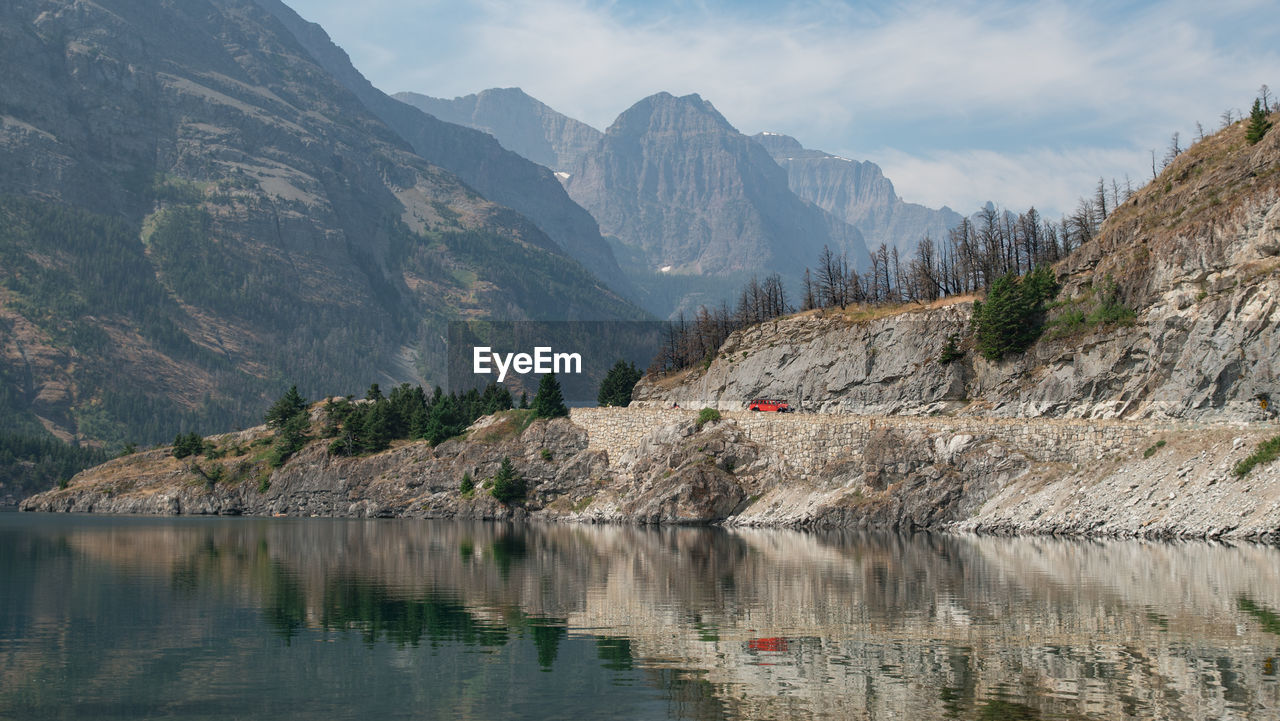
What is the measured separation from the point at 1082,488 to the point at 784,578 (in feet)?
127

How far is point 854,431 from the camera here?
343ft

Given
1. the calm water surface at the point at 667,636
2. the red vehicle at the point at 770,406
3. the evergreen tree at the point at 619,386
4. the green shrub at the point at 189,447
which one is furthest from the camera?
the green shrub at the point at 189,447

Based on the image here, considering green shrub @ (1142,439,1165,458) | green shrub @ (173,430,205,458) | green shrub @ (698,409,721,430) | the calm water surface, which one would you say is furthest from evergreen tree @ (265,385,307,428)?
green shrub @ (1142,439,1165,458)

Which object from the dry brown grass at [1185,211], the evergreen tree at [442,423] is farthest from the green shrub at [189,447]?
the dry brown grass at [1185,211]

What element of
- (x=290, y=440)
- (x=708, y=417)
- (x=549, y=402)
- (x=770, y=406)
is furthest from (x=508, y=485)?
(x=290, y=440)

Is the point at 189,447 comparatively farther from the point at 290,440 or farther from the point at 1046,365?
the point at 1046,365

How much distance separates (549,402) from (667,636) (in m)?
106

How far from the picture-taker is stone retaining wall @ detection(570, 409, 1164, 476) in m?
88.0

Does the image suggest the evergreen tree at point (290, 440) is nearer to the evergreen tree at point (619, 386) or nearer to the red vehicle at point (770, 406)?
the evergreen tree at point (619, 386)

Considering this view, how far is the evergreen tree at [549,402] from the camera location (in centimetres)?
14450

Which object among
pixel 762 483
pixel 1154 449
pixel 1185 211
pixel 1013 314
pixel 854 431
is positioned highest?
pixel 1185 211

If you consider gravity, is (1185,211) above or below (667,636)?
above

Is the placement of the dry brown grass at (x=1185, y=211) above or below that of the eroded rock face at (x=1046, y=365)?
above

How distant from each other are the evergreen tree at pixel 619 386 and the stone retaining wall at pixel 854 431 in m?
39.0
